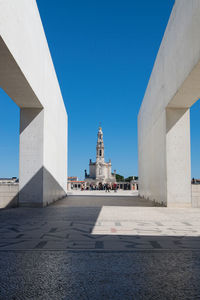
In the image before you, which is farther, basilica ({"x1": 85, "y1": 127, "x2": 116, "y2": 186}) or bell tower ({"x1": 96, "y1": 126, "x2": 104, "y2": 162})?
basilica ({"x1": 85, "y1": 127, "x2": 116, "y2": 186})

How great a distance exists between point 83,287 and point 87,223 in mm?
5415

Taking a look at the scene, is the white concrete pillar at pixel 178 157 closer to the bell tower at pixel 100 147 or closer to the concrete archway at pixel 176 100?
the concrete archway at pixel 176 100

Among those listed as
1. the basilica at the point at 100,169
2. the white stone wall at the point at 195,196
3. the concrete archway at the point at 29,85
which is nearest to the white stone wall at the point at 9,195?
the concrete archway at the point at 29,85

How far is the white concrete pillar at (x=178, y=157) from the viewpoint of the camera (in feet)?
45.8

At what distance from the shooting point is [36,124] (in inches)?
565

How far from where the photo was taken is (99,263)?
14.7ft

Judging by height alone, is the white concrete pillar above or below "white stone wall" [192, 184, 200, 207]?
above

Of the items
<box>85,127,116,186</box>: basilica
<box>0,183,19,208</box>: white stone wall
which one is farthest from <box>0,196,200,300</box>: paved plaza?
<box>85,127,116,186</box>: basilica

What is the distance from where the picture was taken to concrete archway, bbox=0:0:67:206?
8.72 metres

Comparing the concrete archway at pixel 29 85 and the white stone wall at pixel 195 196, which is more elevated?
the concrete archway at pixel 29 85

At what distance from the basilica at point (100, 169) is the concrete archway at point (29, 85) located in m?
88.9

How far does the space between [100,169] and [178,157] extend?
93.9 m

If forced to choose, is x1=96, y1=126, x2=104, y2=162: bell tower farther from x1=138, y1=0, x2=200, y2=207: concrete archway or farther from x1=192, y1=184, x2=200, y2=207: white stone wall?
x1=192, y1=184, x2=200, y2=207: white stone wall

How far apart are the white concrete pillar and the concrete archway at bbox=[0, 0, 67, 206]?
547 centimetres
